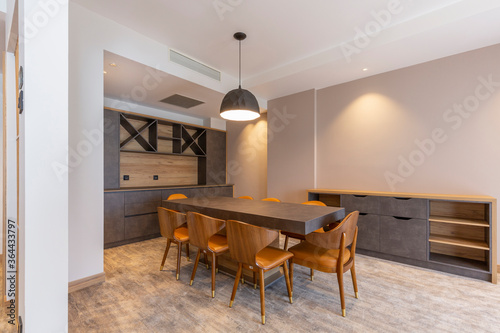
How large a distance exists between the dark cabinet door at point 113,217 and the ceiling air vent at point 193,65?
2.26m

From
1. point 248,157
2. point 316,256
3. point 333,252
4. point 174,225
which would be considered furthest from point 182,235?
point 248,157

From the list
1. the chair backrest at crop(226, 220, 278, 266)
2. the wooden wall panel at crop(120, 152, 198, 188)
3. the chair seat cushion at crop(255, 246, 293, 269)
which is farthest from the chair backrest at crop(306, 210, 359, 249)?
the wooden wall panel at crop(120, 152, 198, 188)

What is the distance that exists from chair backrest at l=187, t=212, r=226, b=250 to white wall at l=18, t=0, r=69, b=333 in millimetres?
1078

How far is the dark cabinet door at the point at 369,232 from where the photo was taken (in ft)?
10.6

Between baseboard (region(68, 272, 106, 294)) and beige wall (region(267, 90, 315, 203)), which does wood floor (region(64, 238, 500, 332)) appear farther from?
beige wall (region(267, 90, 315, 203))

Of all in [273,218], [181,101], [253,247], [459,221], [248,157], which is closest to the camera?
[253,247]

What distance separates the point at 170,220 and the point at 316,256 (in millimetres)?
1562

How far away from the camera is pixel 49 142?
120cm

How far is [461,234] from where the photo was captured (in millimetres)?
2971

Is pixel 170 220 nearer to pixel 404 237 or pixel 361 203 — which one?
pixel 361 203

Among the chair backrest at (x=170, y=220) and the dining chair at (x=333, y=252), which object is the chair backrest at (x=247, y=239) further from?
the chair backrest at (x=170, y=220)

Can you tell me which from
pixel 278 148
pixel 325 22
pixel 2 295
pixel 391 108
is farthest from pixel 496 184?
pixel 2 295

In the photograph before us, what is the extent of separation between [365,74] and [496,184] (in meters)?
2.19

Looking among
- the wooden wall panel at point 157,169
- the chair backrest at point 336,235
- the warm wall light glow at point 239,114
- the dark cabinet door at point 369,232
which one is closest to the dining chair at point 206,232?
the chair backrest at point 336,235
